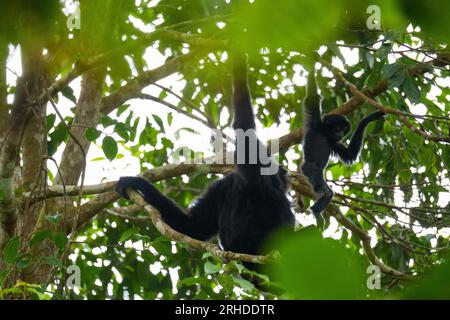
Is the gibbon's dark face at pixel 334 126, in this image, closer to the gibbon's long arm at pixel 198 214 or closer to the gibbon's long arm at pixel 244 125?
the gibbon's long arm at pixel 198 214

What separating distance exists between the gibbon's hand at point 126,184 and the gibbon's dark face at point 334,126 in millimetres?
2027

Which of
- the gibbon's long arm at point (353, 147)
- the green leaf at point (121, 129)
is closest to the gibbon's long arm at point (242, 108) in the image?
the green leaf at point (121, 129)

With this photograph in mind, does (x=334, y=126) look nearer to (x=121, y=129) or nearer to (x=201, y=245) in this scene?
(x=121, y=129)

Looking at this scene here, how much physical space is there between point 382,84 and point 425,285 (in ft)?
19.4

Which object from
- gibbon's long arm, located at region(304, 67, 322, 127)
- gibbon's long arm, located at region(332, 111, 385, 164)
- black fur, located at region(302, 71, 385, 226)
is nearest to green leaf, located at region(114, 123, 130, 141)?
black fur, located at region(302, 71, 385, 226)

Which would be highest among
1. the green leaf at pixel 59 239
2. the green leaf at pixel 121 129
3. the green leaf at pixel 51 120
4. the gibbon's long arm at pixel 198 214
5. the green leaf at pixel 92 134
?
the green leaf at pixel 51 120

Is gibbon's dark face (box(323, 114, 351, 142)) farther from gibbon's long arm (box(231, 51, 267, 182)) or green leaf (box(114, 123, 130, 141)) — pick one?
green leaf (box(114, 123, 130, 141))

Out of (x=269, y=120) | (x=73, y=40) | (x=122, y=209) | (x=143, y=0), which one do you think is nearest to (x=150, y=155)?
(x=122, y=209)

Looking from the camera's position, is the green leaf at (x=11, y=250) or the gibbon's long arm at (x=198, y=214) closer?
the green leaf at (x=11, y=250)

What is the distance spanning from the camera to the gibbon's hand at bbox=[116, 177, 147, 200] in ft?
17.6

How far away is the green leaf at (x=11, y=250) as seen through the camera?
12.9 ft

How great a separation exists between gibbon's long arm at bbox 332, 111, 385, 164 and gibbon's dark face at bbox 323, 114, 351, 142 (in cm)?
20

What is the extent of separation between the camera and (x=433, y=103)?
5953 mm
